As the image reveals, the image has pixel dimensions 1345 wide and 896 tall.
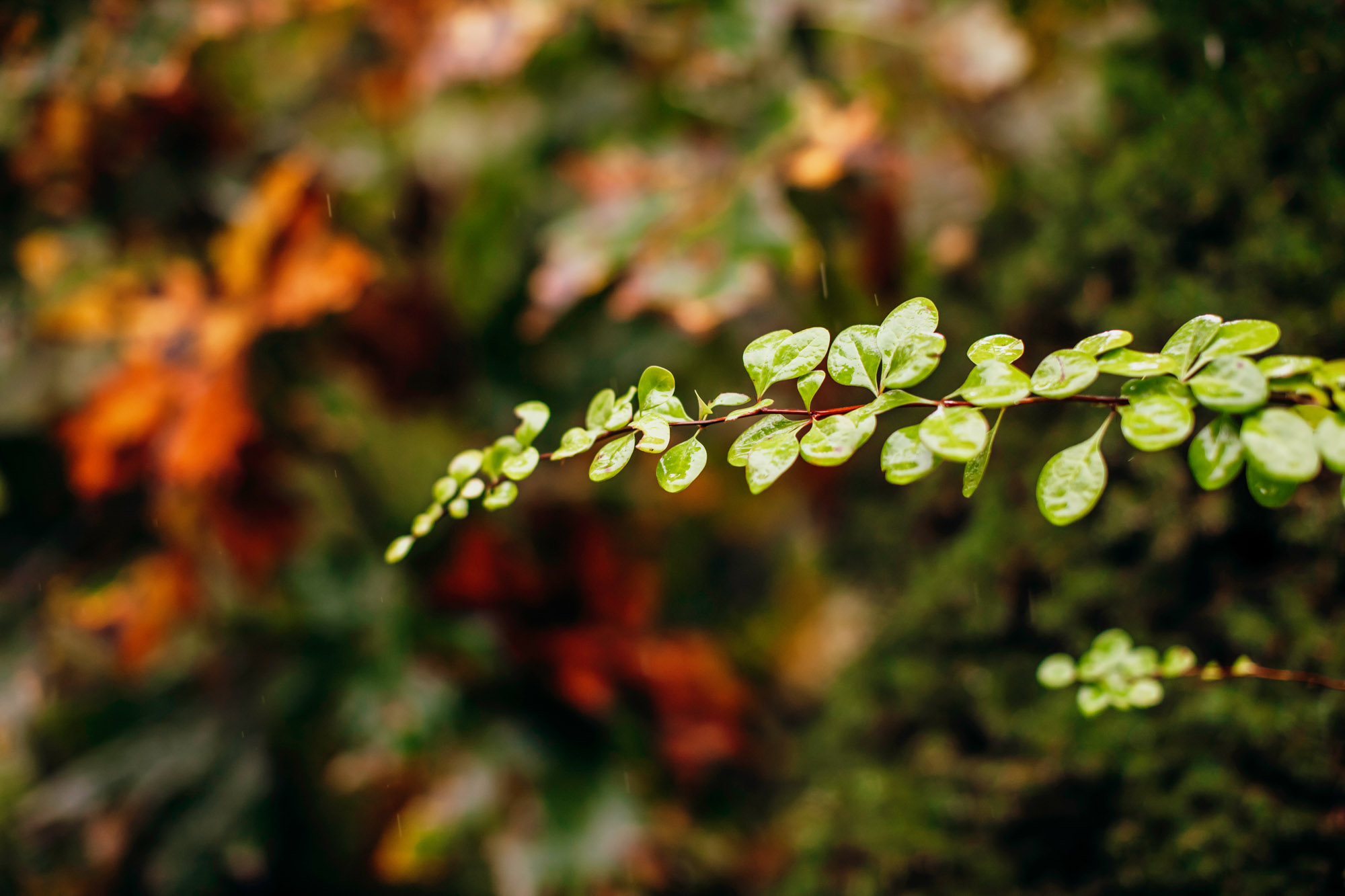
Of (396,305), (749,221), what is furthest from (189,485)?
(749,221)

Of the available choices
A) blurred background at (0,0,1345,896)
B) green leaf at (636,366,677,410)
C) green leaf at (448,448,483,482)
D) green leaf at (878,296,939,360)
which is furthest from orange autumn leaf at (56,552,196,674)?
green leaf at (878,296,939,360)

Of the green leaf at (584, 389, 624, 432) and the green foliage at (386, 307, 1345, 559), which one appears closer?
the green foliage at (386, 307, 1345, 559)

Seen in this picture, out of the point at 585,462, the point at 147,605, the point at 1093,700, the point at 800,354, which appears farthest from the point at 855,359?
the point at 147,605

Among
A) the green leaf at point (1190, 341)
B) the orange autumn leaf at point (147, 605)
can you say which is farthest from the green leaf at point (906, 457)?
the orange autumn leaf at point (147, 605)

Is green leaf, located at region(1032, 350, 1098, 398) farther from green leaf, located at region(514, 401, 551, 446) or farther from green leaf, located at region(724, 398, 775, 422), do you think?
green leaf, located at region(514, 401, 551, 446)

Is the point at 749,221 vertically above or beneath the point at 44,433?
above

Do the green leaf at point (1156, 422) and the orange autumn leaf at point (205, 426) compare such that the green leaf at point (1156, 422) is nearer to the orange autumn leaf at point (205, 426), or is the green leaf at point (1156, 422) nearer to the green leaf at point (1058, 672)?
the green leaf at point (1058, 672)

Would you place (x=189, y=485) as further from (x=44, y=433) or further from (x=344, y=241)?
(x=344, y=241)

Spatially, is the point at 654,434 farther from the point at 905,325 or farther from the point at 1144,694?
the point at 1144,694
